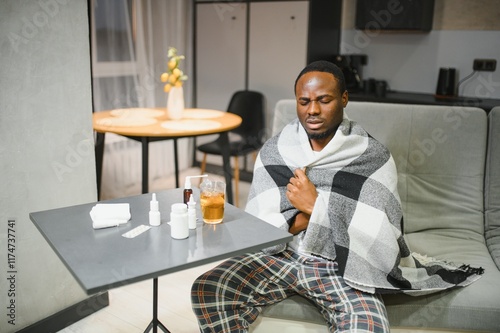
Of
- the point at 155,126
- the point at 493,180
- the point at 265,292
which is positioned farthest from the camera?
the point at 155,126

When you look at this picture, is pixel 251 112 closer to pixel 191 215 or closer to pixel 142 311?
pixel 142 311

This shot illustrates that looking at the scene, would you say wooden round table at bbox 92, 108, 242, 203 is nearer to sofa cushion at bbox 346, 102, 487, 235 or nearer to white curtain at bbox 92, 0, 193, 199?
white curtain at bbox 92, 0, 193, 199

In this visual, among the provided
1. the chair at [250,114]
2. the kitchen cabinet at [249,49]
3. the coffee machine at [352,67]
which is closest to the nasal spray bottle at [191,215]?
the chair at [250,114]

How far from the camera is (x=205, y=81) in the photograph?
465 cm

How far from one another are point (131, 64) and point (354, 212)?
2776 millimetres

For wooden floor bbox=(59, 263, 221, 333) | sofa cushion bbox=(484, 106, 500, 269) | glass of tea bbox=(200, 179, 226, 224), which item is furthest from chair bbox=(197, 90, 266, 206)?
glass of tea bbox=(200, 179, 226, 224)

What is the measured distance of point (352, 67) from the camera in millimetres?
4297

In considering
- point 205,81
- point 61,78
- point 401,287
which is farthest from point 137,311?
point 205,81

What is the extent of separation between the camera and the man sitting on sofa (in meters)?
1.68

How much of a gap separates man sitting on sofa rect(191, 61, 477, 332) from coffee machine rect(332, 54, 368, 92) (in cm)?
243

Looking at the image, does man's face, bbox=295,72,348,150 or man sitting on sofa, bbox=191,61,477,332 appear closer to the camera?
man sitting on sofa, bbox=191,61,477,332

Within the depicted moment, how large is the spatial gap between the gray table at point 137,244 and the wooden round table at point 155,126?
126 cm

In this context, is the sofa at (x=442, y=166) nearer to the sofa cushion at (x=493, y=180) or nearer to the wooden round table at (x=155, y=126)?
the sofa cushion at (x=493, y=180)

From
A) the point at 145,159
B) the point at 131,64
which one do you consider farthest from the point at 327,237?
the point at 131,64
